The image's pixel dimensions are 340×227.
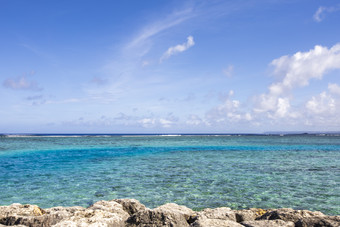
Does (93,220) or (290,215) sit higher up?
(93,220)

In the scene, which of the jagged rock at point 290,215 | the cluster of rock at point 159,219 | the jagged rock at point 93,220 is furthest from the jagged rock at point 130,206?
the jagged rock at point 290,215

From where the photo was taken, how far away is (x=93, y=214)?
6211mm

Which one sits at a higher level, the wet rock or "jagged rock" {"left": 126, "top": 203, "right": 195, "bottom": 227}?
"jagged rock" {"left": 126, "top": 203, "right": 195, "bottom": 227}

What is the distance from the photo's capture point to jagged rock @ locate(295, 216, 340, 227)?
5719mm

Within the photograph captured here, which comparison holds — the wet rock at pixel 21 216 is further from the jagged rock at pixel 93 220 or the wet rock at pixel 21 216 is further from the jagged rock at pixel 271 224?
the jagged rock at pixel 271 224

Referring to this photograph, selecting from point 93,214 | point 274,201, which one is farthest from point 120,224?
point 274,201

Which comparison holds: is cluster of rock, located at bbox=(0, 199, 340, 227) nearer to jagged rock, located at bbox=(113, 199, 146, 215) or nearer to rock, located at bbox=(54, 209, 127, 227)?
rock, located at bbox=(54, 209, 127, 227)

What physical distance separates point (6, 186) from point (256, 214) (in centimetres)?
1499

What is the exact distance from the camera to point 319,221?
5895mm

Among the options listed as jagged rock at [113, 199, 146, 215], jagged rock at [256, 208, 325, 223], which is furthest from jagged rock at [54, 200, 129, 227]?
jagged rock at [256, 208, 325, 223]

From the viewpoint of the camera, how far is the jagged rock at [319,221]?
572cm

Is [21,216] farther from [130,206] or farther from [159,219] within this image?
[159,219]

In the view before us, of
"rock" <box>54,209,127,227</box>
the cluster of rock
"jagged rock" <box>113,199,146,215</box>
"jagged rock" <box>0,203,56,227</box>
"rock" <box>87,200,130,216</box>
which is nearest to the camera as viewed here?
"rock" <box>54,209,127,227</box>

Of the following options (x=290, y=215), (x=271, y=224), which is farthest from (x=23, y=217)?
(x=290, y=215)
